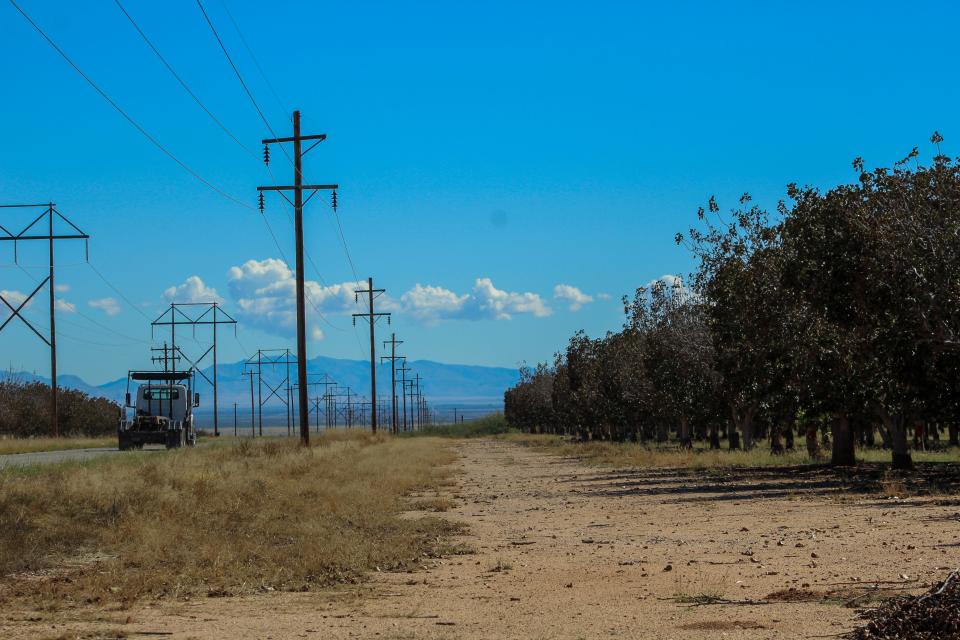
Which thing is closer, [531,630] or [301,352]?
[531,630]

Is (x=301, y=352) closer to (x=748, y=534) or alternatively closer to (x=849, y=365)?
(x=849, y=365)

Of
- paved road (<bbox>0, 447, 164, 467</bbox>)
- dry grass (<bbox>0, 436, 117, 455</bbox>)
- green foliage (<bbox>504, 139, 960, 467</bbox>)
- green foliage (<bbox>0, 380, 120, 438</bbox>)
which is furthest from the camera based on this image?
green foliage (<bbox>0, 380, 120, 438</bbox>)

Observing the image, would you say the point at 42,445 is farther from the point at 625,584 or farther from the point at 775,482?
the point at 625,584

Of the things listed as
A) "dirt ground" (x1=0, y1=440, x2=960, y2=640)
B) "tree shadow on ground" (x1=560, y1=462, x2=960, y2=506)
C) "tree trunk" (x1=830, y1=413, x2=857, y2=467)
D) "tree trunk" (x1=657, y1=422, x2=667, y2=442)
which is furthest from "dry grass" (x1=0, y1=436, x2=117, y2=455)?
"tree trunk" (x1=657, y1=422, x2=667, y2=442)

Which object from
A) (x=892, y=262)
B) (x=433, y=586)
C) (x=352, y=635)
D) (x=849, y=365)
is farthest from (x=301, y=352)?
Answer: (x=352, y=635)

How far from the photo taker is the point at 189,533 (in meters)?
18.5

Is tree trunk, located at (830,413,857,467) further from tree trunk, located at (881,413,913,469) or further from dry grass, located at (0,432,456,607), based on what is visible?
dry grass, located at (0,432,456,607)

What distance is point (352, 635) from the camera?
11266 millimetres

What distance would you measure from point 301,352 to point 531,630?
1212 inches

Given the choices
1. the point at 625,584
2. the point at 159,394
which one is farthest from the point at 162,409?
the point at 625,584

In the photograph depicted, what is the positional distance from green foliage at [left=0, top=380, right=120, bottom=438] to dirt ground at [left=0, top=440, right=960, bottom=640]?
3159 inches

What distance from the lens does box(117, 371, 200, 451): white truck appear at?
56969 millimetres

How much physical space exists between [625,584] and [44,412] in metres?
94.4

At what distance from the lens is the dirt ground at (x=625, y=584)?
37.6 ft
